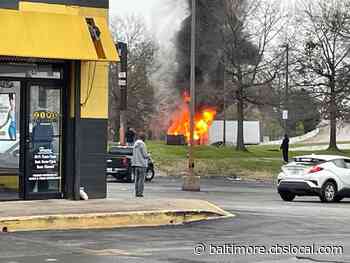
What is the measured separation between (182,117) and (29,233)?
4809cm

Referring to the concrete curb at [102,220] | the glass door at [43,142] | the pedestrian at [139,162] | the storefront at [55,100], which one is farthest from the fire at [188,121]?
the concrete curb at [102,220]

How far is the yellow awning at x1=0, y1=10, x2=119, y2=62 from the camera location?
1480 cm

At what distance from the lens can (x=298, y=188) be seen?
22312 mm

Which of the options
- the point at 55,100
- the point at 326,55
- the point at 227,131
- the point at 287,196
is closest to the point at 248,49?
the point at 326,55

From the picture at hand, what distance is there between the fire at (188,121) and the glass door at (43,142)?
40.5m

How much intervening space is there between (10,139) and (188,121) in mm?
43710

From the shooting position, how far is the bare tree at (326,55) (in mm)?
50094

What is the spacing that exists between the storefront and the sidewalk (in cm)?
61

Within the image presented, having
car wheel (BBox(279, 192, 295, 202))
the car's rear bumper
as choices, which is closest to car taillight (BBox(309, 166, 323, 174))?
the car's rear bumper

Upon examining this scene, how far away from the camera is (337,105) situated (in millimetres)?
50156

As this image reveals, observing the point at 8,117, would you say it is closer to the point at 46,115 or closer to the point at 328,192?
the point at 46,115

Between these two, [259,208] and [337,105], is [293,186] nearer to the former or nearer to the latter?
[259,208]

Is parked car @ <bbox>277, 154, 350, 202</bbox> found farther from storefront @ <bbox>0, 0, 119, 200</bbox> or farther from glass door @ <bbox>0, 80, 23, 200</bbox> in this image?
glass door @ <bbox>0, 80, 23, 200</bbox>

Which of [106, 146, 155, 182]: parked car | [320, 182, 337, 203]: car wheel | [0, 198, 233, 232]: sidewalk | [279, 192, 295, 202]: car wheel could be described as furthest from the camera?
[106, 146, 155, 182]: parked car
